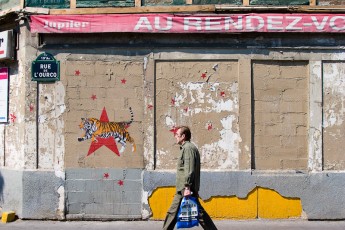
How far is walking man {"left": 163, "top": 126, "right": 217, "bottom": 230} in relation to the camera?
23.3ft

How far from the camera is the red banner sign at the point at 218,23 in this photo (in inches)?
363

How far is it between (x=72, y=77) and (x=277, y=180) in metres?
4.14

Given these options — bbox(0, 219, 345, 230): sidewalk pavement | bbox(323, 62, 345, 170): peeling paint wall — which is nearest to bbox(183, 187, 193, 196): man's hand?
bbox(0, 219, 345, 230): sidewalk pavement

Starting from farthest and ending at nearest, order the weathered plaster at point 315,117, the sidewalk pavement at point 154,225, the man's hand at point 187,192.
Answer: the weathered plaster at point 315,117
the sidewalk pavement at point 154,225
the man's hand at point 187,192

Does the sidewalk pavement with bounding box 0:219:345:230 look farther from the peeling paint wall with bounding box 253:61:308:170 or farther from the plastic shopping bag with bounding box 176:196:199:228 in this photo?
the plastic shopping bag with bounding box 176:196:199:228

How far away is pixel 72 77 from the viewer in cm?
943

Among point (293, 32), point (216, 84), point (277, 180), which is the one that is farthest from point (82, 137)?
point (293, 32)

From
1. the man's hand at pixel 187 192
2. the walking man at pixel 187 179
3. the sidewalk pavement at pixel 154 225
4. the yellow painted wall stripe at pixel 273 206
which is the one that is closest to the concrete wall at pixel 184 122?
the yellow painted wall stripe at pixel 273 206

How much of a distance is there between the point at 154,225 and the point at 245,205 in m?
1.66

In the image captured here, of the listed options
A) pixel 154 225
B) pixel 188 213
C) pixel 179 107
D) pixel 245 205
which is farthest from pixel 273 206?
pixel 188 213

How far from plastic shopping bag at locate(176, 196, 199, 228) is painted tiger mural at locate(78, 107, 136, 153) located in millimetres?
2609

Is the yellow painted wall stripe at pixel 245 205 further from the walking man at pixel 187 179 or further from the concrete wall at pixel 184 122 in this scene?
the walking man at pixel 187 179

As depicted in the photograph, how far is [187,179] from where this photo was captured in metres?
7.06

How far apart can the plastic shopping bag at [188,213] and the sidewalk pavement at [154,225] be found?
5.78ft
